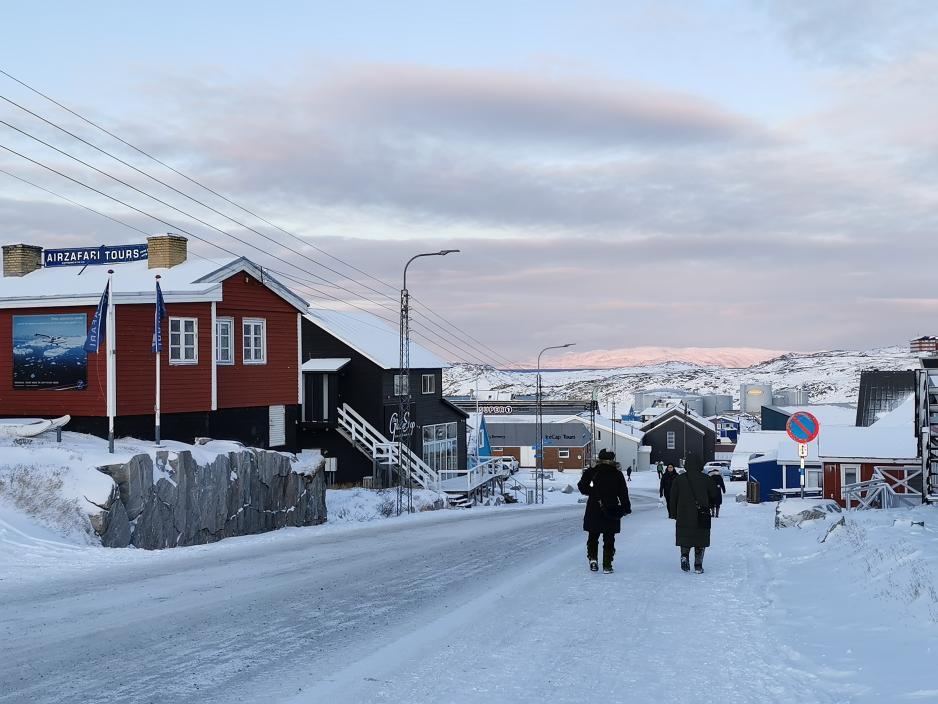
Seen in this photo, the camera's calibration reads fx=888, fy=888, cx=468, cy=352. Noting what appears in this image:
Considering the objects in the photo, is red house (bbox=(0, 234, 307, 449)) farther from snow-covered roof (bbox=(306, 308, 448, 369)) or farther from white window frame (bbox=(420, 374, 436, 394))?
white window frame (bbox=(420, 374, 436, 394))

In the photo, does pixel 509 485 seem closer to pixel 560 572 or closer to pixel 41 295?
pixel 41 295

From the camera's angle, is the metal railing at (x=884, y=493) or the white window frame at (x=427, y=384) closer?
the metal railing at (x=884, y=493)

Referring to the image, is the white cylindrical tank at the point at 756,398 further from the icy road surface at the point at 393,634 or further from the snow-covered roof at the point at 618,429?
the icy road surface at the point at 393,634

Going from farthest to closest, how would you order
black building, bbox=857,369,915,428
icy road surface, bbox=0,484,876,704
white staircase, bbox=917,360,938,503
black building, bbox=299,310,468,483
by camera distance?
black building, bbox=857,369,915,428, black building, bbox=299,310,468,483, white staircase, bbox=917,360,938,503, icy road surface, bbox=0,484,876,704

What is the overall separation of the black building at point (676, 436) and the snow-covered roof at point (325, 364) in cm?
5947

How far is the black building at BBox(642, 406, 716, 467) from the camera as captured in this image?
99938mm

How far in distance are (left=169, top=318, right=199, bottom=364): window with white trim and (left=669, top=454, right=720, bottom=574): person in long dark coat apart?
1904 cm

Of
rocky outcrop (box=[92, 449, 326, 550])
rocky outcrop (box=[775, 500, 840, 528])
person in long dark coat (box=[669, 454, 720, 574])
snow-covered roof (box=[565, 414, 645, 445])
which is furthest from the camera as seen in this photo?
snow-covered roof (box=[565, 414, 645, 445])

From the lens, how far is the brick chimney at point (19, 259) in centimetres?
2955

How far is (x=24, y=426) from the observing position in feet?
71.0

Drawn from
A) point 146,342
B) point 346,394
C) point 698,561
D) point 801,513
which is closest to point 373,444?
point 346,394

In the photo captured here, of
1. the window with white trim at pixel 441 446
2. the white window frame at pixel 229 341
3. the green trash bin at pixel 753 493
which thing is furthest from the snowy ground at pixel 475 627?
the green trash bin at pixel 753 493

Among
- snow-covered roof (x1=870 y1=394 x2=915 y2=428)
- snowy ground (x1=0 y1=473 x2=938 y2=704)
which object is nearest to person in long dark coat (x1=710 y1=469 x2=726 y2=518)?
snowy ground (x1=0 y1=473 x2=938 y2=704)

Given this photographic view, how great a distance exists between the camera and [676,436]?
101125 mm
